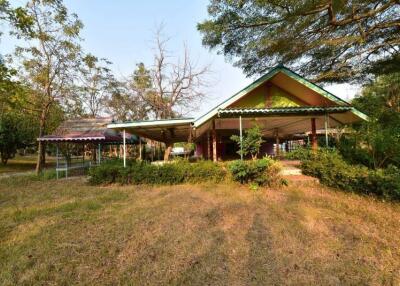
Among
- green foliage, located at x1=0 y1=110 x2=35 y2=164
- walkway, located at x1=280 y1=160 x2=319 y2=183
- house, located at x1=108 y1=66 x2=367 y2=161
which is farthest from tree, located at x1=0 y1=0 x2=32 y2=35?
green foliage, located at x1=0 y1=110 x2=35 y2=164

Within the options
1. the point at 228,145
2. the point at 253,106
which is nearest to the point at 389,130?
the point at 253,106

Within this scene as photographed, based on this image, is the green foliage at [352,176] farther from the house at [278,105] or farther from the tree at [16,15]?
the tree at [16,15]

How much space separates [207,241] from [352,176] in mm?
5077

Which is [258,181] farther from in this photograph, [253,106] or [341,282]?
[341,282]

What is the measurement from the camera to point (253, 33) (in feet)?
34.4

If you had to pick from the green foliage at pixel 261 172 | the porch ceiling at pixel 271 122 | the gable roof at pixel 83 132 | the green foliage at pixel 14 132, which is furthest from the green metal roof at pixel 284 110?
the green foliage at pixel 14 132

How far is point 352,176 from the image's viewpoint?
7.13 m

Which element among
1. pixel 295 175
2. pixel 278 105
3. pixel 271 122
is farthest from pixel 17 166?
pixel 295 175

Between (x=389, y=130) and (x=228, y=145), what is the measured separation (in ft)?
42.0

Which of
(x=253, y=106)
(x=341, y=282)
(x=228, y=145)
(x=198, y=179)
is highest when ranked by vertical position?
(x=253, y=106)

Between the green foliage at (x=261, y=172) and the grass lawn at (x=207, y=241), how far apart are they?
1.26 m

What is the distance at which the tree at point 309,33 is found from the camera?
8.89 metres

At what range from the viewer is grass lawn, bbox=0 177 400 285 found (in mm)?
3439

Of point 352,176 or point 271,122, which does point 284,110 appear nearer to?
point 271,122
